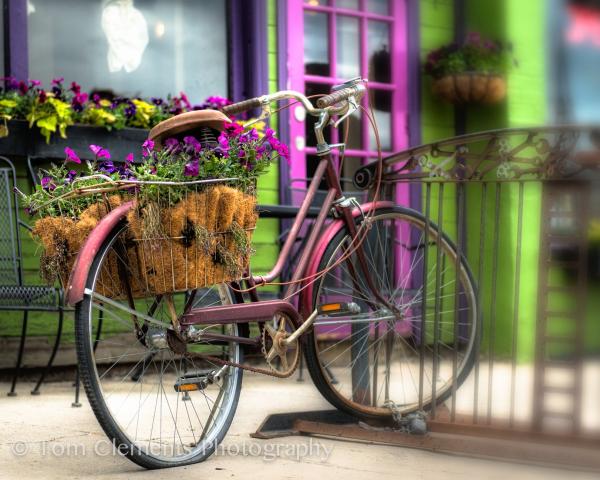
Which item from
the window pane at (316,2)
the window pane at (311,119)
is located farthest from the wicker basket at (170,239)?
the window pane at (316,2)

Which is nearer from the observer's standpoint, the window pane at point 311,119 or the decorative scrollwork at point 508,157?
the decorative scrollwork at point 508,157

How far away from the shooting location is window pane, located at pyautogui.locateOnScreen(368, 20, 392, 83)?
5281 millimetres

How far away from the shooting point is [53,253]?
2203mm

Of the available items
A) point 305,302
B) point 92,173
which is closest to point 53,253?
point 92,173

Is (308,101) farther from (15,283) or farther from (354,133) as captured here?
(354,133)

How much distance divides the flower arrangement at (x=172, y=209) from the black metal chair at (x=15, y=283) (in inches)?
44.9

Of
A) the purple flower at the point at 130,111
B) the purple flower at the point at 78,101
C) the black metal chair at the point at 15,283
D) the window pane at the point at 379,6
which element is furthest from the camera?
the window pane at the point at 379,6

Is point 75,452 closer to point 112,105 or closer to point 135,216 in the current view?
point 135,216

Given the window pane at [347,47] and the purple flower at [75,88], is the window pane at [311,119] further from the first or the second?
the purple flower at [75,88]

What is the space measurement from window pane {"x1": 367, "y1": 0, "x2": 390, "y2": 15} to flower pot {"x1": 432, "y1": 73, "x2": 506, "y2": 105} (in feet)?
1.92

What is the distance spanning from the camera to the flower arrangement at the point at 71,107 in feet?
12.5

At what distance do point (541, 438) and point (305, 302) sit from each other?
884 millimetres

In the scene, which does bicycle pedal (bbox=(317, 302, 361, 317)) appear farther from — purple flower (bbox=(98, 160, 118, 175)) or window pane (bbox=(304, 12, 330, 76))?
window pane (bbox=(304, 12, 330, 76))

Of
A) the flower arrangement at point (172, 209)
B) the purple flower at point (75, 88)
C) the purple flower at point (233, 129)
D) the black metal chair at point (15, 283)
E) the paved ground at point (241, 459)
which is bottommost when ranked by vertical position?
the paved ground at point (241, 459)
